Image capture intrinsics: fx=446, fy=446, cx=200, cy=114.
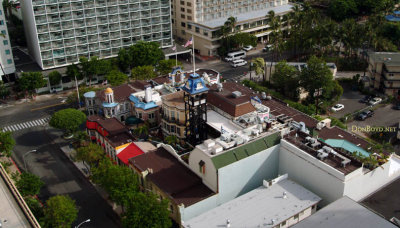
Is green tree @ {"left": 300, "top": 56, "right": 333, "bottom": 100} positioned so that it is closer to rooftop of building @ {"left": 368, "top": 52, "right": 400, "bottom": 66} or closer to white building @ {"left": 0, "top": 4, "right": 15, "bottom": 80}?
rooftop of building @ {"left": 368, "top": 52, "right": 400, "bottom": 66}

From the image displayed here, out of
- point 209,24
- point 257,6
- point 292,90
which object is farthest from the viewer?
point 257,6

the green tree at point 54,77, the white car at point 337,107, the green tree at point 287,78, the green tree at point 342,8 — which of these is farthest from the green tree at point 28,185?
the green tree at point 342,8

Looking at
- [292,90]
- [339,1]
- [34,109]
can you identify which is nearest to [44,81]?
[34,109]

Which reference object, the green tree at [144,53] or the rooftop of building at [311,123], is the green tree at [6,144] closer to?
the green tree at [144,53]

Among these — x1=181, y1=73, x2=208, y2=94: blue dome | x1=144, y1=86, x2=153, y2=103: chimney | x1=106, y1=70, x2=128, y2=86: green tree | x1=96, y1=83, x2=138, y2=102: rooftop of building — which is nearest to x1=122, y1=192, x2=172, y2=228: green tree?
x1=181, y1=73, x2=208, y2=94: blue dome

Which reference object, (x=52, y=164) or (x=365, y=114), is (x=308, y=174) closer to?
(x=365, y=114)

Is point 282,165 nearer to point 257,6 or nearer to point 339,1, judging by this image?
point 257,6
